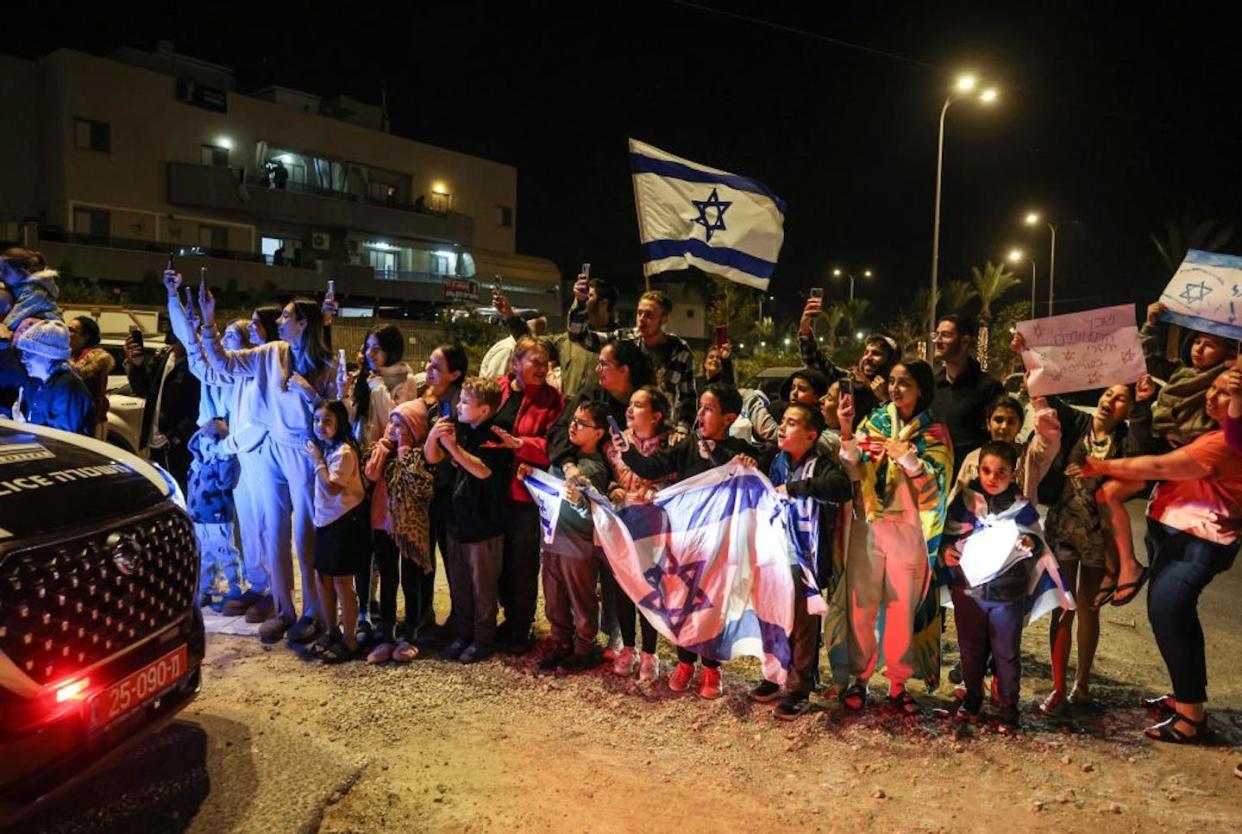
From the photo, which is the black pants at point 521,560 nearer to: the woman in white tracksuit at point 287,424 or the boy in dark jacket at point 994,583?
the woman in white tracksuit at point 287,424

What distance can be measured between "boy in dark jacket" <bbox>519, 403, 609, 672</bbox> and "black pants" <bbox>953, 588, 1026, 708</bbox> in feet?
6.89

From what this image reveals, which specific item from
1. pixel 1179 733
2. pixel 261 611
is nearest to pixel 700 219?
pixel 261 611

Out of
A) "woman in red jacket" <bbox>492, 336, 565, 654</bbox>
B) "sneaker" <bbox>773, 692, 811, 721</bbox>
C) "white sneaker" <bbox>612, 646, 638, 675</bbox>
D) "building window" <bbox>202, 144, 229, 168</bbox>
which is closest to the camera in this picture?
"sneaker" <bbox>773, 692, 811, 721</bbox>

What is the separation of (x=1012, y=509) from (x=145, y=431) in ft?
22.7

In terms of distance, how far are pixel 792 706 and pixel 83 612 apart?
11.1ft

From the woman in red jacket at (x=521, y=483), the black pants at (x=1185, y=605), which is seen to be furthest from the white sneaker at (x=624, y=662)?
the black pants at (x=1185, y=605)

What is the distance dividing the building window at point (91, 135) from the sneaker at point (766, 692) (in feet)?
107

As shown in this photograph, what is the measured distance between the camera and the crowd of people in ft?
14.4

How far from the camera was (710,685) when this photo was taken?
186 inches

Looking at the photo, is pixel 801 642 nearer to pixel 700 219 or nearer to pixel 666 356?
pixel 666 356

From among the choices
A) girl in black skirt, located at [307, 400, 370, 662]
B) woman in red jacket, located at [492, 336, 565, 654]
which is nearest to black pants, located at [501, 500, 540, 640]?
woman in red jacket, located at [492, 336, 565, 654]

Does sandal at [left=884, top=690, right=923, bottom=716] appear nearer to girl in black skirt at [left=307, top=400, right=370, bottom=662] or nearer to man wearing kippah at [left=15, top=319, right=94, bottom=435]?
girl in black skirt at [left=307, top=400, right=370, bottom=662]

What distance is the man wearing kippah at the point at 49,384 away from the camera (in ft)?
16.5

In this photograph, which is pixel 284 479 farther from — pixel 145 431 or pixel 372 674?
pixel 145 431
